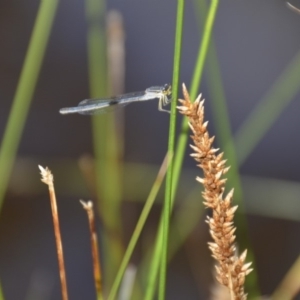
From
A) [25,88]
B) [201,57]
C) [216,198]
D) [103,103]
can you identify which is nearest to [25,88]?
[25,88]

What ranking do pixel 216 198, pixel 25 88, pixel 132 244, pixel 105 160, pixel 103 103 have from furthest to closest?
pixel 105 160
pixel 103 103
pixel 25 88
pixel 132 244
pixel 216 198

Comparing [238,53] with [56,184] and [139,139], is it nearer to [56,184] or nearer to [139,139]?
[139,139]

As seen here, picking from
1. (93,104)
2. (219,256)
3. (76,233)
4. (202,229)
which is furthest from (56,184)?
(219,256)

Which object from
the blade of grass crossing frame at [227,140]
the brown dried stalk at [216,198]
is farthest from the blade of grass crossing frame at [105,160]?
the brown dried stalk at [216,198]

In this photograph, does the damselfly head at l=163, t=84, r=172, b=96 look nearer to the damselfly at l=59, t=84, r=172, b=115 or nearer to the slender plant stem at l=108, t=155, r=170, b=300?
the damselfly at l=59, t=84, r=172, b=115

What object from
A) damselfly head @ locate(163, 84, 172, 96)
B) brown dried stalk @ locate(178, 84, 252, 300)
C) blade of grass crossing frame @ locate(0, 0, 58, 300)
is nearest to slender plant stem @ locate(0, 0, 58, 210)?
blade of grass crossing frame @ locate(0, 0, 58, 300)

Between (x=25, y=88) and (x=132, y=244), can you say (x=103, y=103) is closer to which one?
(x=25, y=88)

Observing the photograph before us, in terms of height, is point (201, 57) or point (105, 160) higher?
point (201, 57)

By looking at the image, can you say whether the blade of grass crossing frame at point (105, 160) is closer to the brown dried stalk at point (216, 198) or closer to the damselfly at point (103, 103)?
the damselfly at point (103, 103)
